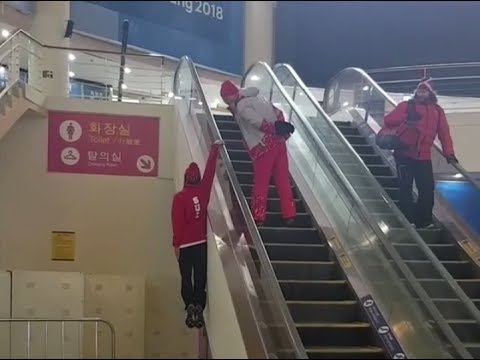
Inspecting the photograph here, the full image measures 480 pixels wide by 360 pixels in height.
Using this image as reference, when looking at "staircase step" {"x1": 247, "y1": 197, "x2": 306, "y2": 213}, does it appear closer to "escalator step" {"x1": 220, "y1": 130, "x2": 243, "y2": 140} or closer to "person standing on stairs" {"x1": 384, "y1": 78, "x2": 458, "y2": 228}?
"person standing on stairs" {"x1": 384, "y1": 78, "x2": 458, "y2": 228}

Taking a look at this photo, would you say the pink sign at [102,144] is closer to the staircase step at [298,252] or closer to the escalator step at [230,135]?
the escalator step at [230,135]

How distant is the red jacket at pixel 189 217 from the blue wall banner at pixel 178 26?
9354mm

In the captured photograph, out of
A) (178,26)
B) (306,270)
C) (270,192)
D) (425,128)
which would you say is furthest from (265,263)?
(178,26)

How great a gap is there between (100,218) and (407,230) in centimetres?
468

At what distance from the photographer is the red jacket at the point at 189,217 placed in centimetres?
638

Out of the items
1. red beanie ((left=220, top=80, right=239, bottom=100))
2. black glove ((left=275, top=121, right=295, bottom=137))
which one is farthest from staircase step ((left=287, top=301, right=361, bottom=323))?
red beanie ((left=220, top=80, right=239, bottom=100))

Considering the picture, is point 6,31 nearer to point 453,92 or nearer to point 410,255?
point 453,92

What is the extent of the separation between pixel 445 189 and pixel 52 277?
471cm

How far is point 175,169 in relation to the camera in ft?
32.1

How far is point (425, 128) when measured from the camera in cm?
727

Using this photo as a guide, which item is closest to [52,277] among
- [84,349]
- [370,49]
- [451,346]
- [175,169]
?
[84,349]

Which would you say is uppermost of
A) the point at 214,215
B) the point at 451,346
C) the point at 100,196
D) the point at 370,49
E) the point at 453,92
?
the point at 370,49

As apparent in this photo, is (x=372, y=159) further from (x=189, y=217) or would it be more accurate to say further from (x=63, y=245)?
(x=63, y=245)

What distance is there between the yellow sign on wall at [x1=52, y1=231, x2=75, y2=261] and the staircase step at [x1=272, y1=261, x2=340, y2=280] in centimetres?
411
